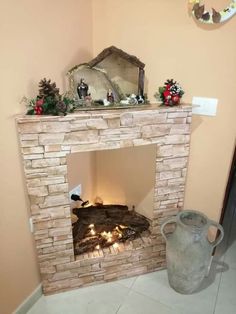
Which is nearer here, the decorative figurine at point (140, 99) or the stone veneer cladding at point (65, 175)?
the stone veneer cladding at point (65, 175)

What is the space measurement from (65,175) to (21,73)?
57 cm

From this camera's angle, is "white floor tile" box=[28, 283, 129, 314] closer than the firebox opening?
Yes

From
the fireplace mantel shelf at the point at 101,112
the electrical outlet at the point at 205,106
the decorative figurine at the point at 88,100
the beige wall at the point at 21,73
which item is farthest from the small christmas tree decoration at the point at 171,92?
the beige wall at the point at 21,73

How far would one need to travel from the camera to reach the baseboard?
1.46m

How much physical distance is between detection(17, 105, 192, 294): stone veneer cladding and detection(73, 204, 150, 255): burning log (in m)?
0.07

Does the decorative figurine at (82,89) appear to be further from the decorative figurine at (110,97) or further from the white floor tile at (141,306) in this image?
the white floor tile at (141,306)

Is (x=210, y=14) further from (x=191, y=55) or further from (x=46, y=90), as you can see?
(x=46, y=90)

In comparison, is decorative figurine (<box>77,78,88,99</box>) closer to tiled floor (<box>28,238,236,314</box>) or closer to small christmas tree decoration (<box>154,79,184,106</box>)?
small christmas tree decoration (<box>154,79,184,106</box>)

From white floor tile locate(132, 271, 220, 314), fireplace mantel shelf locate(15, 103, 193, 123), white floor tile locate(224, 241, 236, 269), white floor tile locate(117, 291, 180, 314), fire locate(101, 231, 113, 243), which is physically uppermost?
fireplace mantel shelf locate(15, 103, 193, 123)

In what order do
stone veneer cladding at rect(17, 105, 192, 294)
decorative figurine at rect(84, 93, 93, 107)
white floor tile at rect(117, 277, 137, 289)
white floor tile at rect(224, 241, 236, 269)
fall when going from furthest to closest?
white floor tile at rect(224, 241, 236, 269) < white floor tile at rect(117, 277, 137, 289) < decorative figurine at rect(84, 93, 93, 107) < stone veneer cladding at rect(17, 105, 192, 294)

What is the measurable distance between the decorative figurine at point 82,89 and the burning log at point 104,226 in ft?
2.83

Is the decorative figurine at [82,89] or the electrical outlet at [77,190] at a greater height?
the decorative figurine at [82,89]

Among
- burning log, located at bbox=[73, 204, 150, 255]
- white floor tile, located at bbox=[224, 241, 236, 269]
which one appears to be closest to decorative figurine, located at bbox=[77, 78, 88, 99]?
burning log, located at bbox=[73, 204, 150, 255]

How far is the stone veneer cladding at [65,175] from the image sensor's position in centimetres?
126
